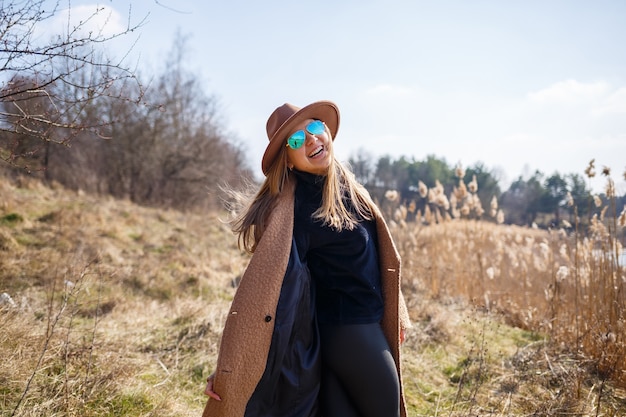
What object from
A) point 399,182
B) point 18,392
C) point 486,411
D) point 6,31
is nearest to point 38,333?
point 18,392

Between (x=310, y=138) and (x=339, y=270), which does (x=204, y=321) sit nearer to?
(x=339, y=270)

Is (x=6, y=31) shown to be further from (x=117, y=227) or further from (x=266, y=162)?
(x=117, y=227)

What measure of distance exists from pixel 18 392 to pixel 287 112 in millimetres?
2274

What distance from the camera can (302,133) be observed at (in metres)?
2.30

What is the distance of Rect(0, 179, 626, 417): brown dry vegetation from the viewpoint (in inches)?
116

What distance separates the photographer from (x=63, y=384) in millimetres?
2715

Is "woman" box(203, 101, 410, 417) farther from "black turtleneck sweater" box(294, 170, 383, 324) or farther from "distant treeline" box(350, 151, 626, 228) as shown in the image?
"distant treeline" box(350, 151, 626, 228)

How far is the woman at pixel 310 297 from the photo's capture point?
1.94 meters

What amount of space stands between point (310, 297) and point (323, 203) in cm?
47

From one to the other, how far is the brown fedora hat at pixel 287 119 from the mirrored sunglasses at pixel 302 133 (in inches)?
2.2

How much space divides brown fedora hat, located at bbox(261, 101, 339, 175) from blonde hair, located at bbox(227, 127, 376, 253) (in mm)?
49

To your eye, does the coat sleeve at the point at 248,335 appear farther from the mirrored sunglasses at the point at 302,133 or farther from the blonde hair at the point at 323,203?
the mirrored sunglasses at the point at 302,133

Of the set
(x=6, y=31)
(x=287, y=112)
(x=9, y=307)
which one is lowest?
(x=9, y=307)

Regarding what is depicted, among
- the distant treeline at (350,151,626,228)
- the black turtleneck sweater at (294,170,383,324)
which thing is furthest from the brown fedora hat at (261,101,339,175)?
the distant treeline at (350,151,626,228)
